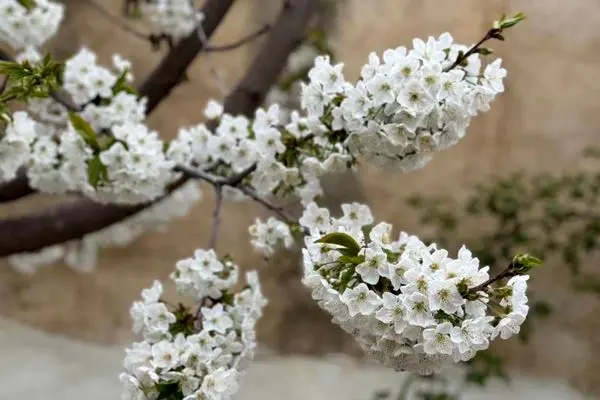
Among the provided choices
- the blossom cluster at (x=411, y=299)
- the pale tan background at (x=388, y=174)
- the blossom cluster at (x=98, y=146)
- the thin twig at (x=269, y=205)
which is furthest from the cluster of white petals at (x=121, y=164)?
the pale tan background at (x=388, y=174)

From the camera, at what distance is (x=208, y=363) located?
2.74ft

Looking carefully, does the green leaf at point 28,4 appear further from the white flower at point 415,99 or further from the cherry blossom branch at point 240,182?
the white flower at point 415,99

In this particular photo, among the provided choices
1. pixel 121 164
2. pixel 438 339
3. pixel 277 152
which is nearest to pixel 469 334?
pixel 438 339

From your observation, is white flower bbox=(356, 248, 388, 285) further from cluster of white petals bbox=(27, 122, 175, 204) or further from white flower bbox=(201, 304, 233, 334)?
A: cluster of white petals bbox=(27, 122, 175, 204)

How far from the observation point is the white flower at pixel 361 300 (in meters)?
0.68

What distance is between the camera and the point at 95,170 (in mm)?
943

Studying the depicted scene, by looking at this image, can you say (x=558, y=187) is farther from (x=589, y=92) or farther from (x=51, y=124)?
(x=51, y=124)

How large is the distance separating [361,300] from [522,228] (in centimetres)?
129

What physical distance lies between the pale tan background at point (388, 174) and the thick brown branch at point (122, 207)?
30.4 inches

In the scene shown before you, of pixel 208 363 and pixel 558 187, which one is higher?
pixel 558 187

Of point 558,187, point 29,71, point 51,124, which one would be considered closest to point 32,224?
point 51,124

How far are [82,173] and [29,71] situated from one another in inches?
8.5

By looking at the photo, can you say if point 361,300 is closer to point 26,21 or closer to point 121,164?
point 121,164

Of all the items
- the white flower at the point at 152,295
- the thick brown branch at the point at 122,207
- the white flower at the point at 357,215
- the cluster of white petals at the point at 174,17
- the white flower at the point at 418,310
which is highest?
the cluster of white petals at the point at 174,17
